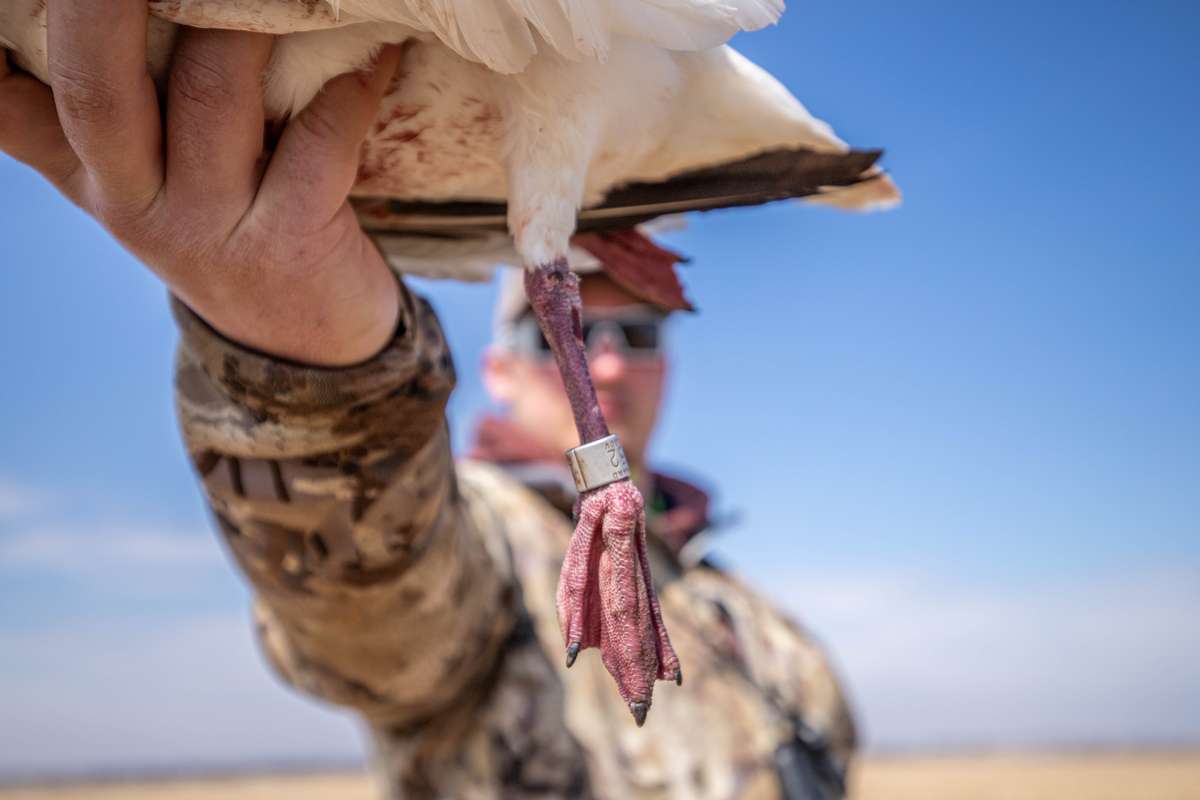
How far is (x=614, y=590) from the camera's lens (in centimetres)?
111

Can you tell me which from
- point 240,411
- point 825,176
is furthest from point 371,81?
point 825,176

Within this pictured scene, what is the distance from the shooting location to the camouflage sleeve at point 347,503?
1.33 meters

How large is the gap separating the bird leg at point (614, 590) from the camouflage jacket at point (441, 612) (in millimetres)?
368

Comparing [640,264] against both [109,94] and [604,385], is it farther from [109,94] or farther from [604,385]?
[604,385]

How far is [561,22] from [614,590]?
2.03 ft

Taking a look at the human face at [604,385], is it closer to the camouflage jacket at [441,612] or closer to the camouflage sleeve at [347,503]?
the camouflage jacket at [441,612]

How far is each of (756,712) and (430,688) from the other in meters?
0.90

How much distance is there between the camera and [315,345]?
1273 millimetres

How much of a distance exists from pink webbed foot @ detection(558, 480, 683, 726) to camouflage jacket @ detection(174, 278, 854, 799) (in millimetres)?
378

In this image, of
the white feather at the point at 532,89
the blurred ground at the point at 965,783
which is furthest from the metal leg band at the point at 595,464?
the blurred ground at the point at 965,783

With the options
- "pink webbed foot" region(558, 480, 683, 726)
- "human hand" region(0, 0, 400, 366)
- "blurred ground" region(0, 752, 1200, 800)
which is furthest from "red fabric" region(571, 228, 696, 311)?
"blurred ground" region(0, 752, 1200, 800)

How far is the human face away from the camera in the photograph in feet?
9.42

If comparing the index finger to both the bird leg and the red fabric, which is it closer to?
the bird leg

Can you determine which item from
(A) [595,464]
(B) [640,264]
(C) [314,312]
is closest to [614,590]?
(A) [595,464]
